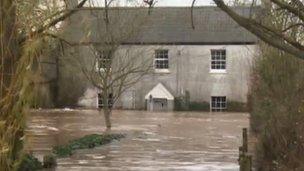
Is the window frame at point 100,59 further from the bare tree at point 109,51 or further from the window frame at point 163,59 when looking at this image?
the window frame at point 163,59

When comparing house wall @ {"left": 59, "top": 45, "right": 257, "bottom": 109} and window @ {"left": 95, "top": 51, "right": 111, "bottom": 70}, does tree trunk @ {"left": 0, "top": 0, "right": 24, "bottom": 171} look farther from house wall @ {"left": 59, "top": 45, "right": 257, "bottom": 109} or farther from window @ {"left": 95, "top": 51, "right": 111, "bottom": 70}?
house wall @ {"left": 59, "top": 45, "right": 257, "bottom": 109}

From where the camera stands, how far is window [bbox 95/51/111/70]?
29.9 meters

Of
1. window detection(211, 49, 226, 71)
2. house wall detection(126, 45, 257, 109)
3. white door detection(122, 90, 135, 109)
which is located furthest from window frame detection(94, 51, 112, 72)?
window detection(211, 49, 226, 71)

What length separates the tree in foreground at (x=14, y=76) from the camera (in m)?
4.12

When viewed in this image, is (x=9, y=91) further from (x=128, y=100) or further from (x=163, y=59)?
(x=163, y=59)

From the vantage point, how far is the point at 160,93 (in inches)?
1901

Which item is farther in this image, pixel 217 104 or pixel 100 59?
pixel 217 104

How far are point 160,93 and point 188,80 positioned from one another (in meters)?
2.62

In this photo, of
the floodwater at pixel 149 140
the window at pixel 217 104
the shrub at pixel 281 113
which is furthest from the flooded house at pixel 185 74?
the shrub at pixel 281 113

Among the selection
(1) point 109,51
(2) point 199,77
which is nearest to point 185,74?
(2) point 199,77

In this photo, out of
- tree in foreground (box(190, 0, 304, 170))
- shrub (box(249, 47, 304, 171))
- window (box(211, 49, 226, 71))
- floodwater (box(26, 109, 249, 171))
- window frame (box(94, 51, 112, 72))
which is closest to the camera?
tree in foreground (box(190, 0, 304, 170))

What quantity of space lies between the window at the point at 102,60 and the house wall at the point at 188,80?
55.9 feet

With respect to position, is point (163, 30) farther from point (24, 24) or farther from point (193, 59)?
point (24, 24)

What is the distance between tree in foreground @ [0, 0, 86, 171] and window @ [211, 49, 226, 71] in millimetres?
45423
